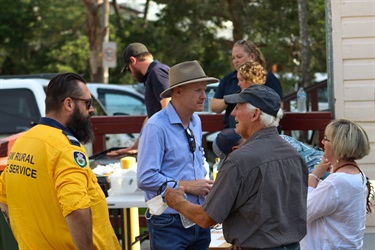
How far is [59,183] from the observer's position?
4371 mm

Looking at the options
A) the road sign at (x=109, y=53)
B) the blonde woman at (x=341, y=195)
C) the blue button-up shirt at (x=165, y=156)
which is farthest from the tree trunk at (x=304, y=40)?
the blue button-up shirt at (x=165, y=156)

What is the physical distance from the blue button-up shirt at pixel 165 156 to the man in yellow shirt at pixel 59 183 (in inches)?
32.1

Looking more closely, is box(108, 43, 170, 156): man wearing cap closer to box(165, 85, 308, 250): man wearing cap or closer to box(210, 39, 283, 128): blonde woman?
box(210, 39, 283, 128): blonde woman

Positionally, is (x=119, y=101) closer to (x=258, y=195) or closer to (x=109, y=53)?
(x=109, y=53)

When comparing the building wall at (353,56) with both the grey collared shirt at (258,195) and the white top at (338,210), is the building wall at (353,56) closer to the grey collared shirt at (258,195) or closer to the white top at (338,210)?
the white top at (338,210)

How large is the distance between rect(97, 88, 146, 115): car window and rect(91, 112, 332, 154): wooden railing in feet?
20.1

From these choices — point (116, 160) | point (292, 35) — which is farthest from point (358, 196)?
point (292, 35)

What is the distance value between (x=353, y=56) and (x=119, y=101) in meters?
8.09

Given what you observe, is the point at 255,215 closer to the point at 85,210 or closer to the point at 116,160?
the point at 85,210

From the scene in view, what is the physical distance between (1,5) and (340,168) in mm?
32210

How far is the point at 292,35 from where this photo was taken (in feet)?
72.2

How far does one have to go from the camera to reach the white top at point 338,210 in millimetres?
5586

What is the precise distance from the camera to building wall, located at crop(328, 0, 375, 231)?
8.94 m

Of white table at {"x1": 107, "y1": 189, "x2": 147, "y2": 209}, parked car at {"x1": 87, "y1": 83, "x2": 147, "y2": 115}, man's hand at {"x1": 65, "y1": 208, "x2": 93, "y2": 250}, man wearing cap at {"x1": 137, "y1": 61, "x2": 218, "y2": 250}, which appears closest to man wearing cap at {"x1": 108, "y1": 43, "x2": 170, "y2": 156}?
white table at {"x1": 107, "y1": 189, "x2": 147, "y2": 209}
